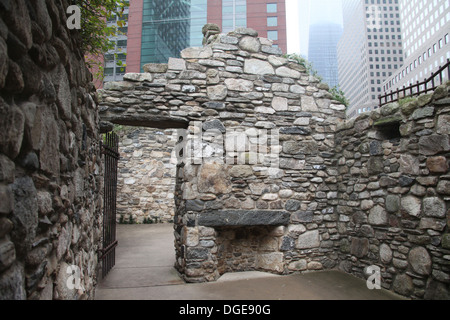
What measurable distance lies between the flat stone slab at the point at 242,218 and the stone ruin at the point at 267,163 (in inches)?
0.5

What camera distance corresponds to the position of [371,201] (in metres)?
4.18

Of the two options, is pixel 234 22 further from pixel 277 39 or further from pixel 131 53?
pixel 131 53

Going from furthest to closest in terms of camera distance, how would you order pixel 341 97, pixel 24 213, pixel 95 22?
pixel 341 97
pixel 95 22
pixel 24 213

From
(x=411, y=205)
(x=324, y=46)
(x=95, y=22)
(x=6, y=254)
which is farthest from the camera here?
(x=324, y=46)

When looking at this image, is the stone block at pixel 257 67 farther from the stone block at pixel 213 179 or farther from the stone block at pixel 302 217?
the stone block at pixel 302 217

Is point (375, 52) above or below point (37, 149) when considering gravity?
above

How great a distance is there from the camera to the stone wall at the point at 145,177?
9016mm

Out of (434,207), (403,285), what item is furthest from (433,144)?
(403,285)

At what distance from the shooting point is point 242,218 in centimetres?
439

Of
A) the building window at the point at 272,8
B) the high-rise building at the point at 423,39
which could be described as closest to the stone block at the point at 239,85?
the building window at the point at 272,8

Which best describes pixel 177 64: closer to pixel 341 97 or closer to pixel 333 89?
pixel 341 97

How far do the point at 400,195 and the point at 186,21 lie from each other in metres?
26.1

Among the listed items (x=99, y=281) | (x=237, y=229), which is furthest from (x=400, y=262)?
(x=99, y=281)

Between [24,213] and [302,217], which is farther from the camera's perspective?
[302,217]
